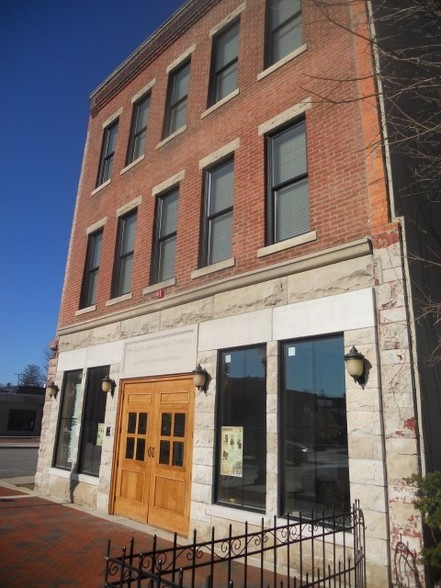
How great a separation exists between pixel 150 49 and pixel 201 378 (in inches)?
391

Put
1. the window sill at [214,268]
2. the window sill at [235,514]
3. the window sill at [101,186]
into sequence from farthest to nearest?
the window sill at [101,186]
the window sill at [214,268]
the window sill at [235,514]

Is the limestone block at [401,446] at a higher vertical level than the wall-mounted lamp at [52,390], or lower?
lower

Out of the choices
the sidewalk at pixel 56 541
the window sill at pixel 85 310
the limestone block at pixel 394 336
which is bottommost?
the sidewalk at pixel 56 541

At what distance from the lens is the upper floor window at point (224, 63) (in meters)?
10.6

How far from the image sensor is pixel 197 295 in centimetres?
901

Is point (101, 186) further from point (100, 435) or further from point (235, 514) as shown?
point (235, 514)

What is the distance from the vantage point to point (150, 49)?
13.1 meters

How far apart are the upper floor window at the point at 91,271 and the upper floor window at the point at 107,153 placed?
6.36 ft

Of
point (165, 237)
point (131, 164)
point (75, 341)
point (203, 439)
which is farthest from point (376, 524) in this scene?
point (131, 164)

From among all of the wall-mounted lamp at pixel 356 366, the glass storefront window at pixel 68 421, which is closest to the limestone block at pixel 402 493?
the wall-mounted lamp at pixel 356 366

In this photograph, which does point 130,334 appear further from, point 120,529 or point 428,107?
point 428,107

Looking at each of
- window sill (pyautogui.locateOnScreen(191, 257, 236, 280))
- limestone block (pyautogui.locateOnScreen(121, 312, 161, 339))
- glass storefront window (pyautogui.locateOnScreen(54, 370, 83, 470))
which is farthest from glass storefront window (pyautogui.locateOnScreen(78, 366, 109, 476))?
window sill (pyautogui.locateOnScreen(191, 257, 236, 280))

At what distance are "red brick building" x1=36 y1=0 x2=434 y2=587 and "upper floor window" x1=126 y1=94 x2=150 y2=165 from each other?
83 millimetres

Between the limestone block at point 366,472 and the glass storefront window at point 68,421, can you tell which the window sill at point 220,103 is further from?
the limestone block at point 366,472
